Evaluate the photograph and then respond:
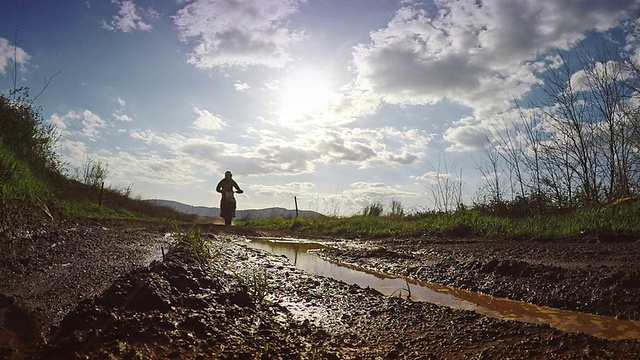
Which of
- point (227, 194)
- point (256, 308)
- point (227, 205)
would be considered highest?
point (227, 194)

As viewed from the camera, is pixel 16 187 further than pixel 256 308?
Yes

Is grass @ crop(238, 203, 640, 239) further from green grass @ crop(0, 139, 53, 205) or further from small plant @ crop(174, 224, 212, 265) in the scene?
green grass @ crop(0, 139, 53, 205)

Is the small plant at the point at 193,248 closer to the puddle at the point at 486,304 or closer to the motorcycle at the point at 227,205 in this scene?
the puddle at the point at 486,304

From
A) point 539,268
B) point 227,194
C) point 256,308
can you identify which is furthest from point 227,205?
point 256,308

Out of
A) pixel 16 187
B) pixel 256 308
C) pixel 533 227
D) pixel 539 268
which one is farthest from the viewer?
pixel 533 227

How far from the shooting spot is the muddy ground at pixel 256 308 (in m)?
1.79

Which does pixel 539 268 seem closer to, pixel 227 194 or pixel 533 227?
pixel 533 227

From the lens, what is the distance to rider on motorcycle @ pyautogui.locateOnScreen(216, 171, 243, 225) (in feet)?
40.0

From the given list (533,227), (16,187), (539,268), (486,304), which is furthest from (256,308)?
(533,227)

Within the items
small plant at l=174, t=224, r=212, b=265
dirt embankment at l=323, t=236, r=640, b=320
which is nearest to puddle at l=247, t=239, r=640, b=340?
dirt embankment at l=323, t=236, r=640, b=320

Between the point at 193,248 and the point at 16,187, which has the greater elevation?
the point at 16,187

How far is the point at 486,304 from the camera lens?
300 cm

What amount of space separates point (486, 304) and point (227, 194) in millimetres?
10086

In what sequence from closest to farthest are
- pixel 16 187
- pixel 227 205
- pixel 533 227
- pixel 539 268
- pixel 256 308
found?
pixel 256 308 → pixel 539 268 → pixel 16 187 → pixel 533 227 → pixel 227 205
